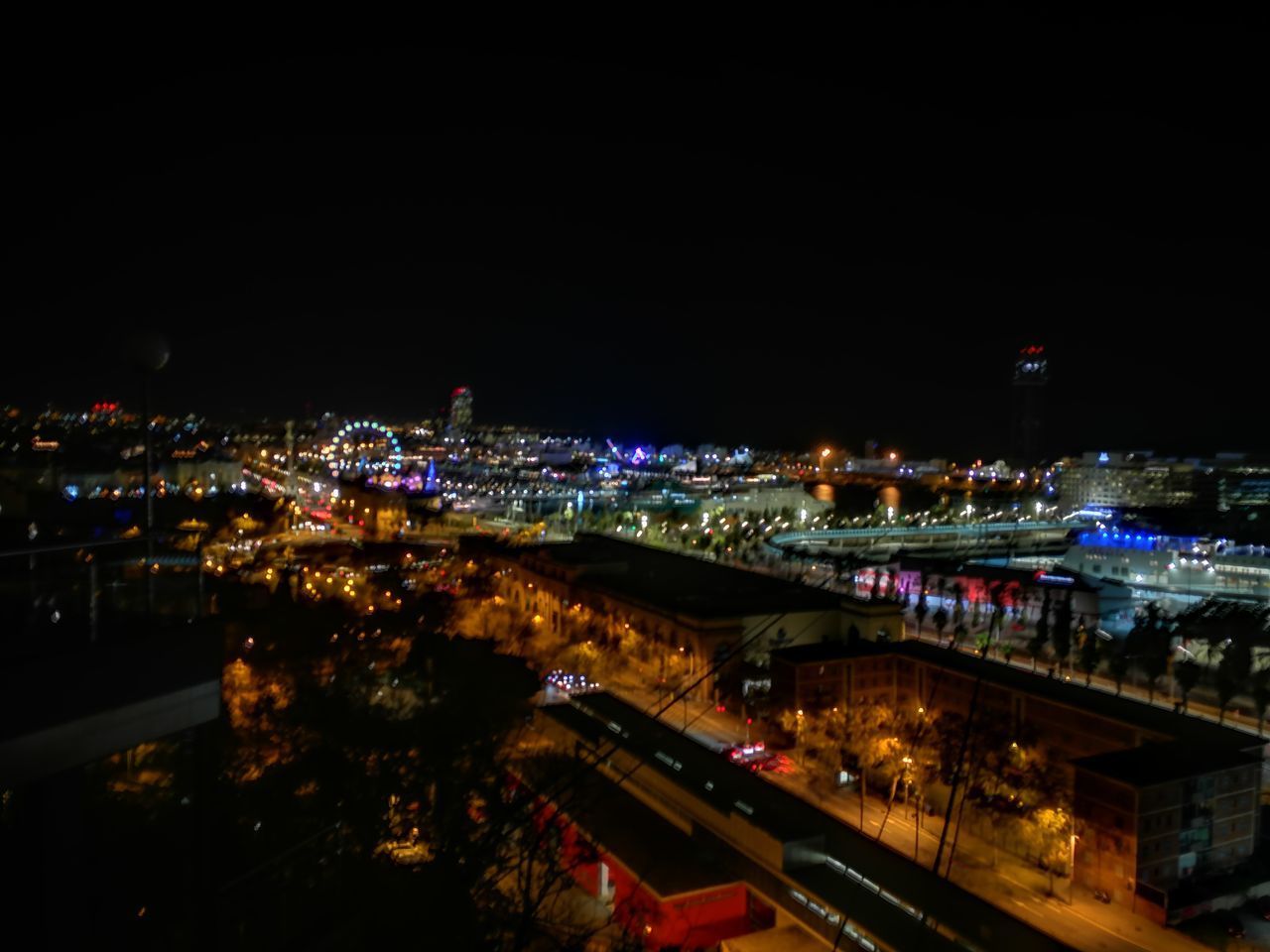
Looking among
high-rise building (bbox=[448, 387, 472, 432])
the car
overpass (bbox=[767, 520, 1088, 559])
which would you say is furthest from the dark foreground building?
high-rise building (bbox=[448, 387, 472, 432])

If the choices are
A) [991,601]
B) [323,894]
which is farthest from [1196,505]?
[323,894]

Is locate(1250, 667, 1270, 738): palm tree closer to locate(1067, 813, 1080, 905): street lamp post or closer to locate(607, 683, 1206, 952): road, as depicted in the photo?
locate(1067, 813, 1080, 905): street lamp post

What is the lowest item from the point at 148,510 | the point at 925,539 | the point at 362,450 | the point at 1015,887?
the point at 925,539

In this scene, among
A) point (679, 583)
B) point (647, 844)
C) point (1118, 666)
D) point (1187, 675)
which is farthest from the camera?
point (679, 583)

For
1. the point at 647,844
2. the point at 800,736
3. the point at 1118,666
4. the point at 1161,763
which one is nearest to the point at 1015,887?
the point at 1161,763

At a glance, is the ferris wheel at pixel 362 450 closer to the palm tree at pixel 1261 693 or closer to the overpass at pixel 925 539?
the overpass at pixel 925 539

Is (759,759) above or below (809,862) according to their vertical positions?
below

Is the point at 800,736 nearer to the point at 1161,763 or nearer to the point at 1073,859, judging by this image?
the point at 1073,859
